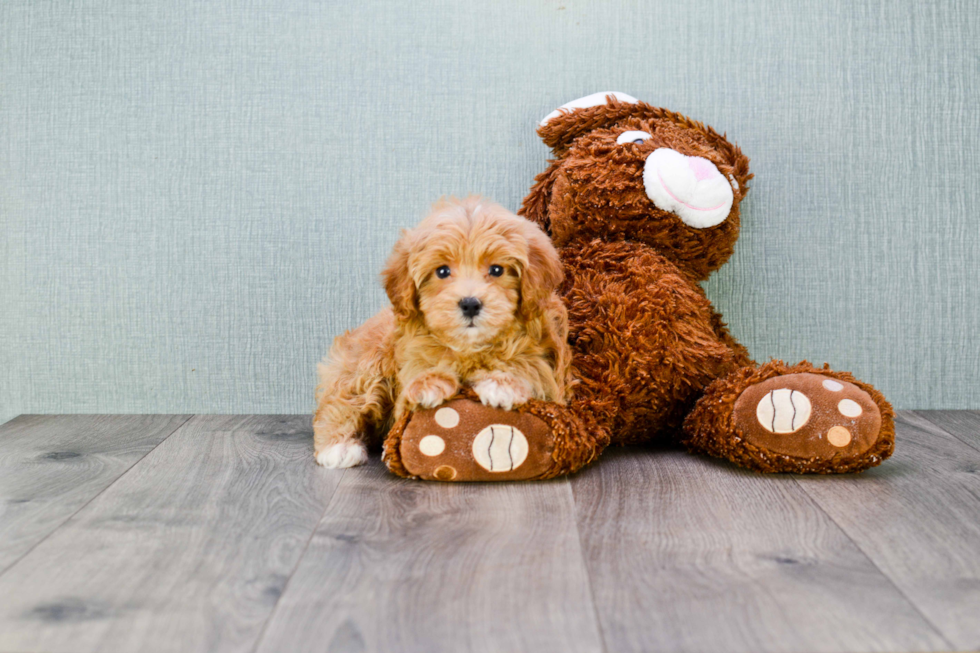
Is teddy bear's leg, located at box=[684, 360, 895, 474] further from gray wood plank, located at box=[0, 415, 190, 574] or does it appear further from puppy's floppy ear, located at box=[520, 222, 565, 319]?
gray wood plank, located at box=[0, 415, 190, 574]

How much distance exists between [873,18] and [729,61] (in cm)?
35

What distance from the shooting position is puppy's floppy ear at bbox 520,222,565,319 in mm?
1304

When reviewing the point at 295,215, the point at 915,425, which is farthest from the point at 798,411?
the point at 295,215

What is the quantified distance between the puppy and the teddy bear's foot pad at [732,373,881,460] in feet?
1.15

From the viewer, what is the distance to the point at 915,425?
5.89 feet

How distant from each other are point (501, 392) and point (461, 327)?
14 centimetres

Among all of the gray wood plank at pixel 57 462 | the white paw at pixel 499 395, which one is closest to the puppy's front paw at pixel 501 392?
the white paw at pixel 499 395

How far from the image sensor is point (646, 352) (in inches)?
58.9

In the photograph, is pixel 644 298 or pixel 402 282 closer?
pixel 402 282

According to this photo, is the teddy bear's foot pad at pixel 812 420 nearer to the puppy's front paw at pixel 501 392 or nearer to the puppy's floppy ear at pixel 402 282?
the puppy's front paw at pixel 501 392

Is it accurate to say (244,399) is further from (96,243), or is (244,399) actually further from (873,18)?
(873,18)

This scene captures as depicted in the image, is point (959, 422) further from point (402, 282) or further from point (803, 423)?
point (402, 282)

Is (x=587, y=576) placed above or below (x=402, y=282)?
below

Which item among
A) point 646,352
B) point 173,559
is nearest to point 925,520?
point 646,352
